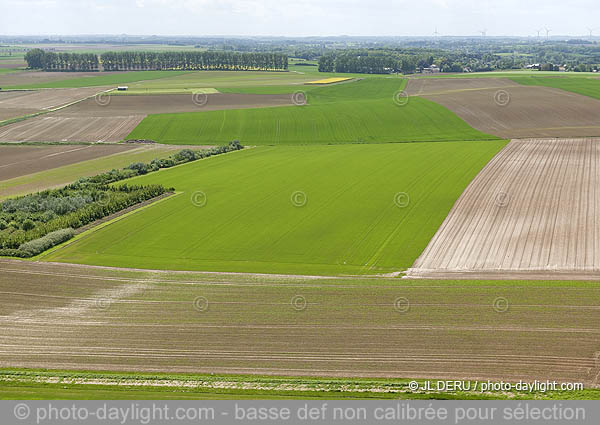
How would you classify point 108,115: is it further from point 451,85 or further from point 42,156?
point 451,85

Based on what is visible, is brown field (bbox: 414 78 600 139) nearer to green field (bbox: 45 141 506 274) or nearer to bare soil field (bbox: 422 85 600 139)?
bare soil field (bbox: 422 85 600 139)

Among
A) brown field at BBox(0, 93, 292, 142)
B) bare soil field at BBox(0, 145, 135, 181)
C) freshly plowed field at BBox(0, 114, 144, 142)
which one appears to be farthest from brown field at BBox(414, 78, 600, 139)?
freshly plowed field at BBox(0, 114, 144, 142)

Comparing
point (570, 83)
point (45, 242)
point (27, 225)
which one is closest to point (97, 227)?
point (45, 242)

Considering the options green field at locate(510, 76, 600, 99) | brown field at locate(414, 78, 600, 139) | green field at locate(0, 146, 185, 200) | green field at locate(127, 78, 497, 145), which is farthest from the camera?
green field at locate(510, 76, 600, 99)

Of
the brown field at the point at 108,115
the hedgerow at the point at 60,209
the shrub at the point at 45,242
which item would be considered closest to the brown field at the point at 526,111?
the brown field at the point at 108,115

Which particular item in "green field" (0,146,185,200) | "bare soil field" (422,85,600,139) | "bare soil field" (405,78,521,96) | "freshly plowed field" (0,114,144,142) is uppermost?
"bare soil field" (405,78,521,96)

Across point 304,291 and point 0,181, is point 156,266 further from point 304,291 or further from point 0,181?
point 0,181

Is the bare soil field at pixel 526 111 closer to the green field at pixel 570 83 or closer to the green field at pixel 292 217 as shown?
the green field at pixel 570 83
